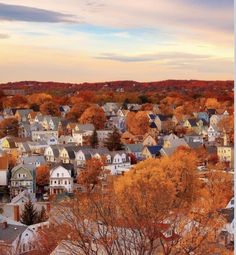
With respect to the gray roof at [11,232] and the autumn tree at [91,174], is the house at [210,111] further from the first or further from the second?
the gray roof at [11,232]

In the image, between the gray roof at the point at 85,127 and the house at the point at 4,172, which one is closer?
the house at the point at 4,172

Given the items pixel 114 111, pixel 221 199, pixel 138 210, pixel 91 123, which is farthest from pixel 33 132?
pixel 138 210

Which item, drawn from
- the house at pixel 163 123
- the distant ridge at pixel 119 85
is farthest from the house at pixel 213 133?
the distant ridge at pixel 119 85

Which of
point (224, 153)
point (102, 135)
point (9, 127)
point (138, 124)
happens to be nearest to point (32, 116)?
point (9, 127)

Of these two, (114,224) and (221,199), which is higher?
(114,224)

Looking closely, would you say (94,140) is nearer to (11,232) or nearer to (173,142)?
(173,142)

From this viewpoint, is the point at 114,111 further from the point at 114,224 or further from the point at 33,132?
the point at 114,224

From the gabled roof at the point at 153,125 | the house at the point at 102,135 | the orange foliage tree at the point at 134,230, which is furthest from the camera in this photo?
the gabled roof at the point at 153,125

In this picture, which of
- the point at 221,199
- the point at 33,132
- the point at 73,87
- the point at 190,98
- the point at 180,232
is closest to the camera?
the point at 180,232
